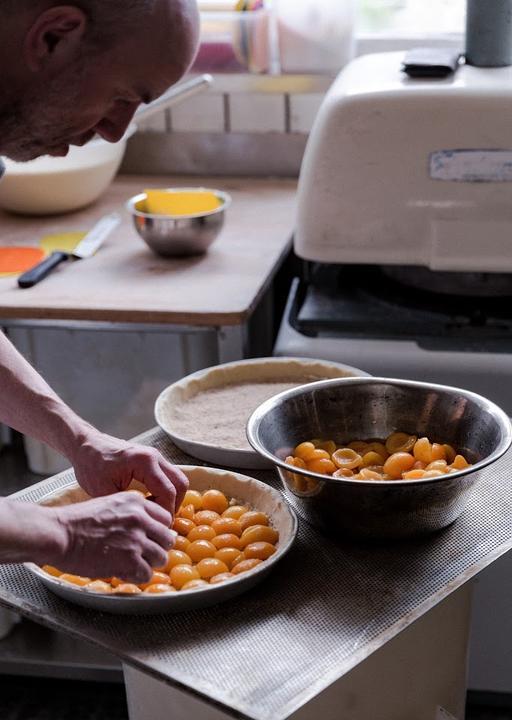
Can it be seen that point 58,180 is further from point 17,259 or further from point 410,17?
point 410,17

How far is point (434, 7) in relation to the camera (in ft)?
9.14

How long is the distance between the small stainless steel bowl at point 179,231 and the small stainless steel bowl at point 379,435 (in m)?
0.85

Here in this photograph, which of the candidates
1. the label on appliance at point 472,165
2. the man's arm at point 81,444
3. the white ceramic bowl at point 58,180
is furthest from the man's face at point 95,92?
the white ceramic bowl at point 58,180

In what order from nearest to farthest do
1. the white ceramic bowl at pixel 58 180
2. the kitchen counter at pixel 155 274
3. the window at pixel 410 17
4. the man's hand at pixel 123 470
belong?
1. the man's hand at pixel 123 470
2. the kitchen counter at pixel 155 274
3. the white ceramic bowl at pixel 58 180
4. the window at pixel 410 17

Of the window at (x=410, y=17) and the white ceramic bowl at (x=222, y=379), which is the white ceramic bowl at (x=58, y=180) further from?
the white ceramic bowl at (x=222, y=379)

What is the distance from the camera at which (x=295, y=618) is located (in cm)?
121

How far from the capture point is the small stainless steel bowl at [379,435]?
4.21 ft

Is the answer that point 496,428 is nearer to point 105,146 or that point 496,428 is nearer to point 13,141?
point 13,141

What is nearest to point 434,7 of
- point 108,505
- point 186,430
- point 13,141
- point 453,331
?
point 453,331

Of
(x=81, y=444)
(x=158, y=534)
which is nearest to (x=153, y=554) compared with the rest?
(x=158, y=534)

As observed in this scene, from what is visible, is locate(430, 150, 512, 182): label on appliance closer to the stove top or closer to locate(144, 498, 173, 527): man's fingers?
the stove top

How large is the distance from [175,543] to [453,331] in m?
0.90

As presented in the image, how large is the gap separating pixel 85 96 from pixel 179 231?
3.47 ft

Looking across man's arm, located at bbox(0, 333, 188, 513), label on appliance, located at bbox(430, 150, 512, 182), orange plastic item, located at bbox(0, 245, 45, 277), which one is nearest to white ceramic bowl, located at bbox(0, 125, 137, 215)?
orange plastic item, located at bbox(0, 245, 45, 277)
